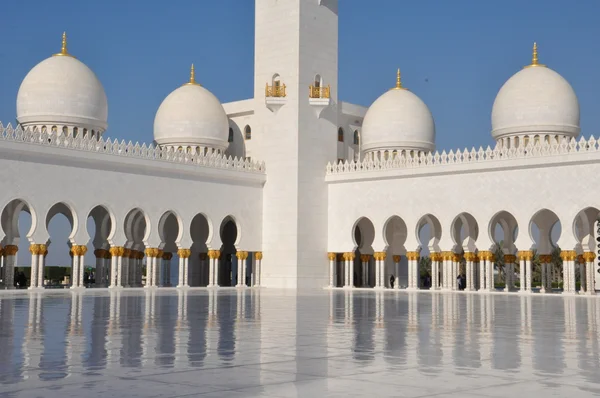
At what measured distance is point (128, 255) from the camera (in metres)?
24.2

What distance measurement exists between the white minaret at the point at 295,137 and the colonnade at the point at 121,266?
137 centimetres

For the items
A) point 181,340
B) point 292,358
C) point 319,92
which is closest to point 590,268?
point 319,92

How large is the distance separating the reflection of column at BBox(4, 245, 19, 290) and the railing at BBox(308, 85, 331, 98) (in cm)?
1008

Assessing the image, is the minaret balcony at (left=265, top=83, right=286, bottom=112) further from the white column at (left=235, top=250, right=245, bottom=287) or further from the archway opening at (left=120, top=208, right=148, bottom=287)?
the archway opening at (left=120, top=208, right=148, bottom=287)

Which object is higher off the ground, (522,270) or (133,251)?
(133,251)

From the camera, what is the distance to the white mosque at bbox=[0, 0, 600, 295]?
21781 millimetres

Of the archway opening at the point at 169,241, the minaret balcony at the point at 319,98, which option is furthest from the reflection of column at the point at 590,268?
the archway opening at the point at 169,241

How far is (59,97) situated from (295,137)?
7179 millimetres

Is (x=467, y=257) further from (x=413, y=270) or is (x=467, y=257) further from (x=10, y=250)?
(x=10, y=250)

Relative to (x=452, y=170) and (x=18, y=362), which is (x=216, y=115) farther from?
(x=18, y=362)

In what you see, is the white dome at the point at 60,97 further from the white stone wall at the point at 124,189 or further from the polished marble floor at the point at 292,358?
the polished marble floor at the point at 292,358

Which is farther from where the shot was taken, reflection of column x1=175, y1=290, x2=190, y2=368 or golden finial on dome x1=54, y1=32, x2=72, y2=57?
golden finial on dome x1=54, y1=32, x2=72, y2=57

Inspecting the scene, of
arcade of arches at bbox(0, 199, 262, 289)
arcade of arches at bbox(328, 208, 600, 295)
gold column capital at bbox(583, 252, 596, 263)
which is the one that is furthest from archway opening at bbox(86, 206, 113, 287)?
gold column capital at bbox(583, 252, 596, 263)

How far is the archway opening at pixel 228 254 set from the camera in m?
29.0
